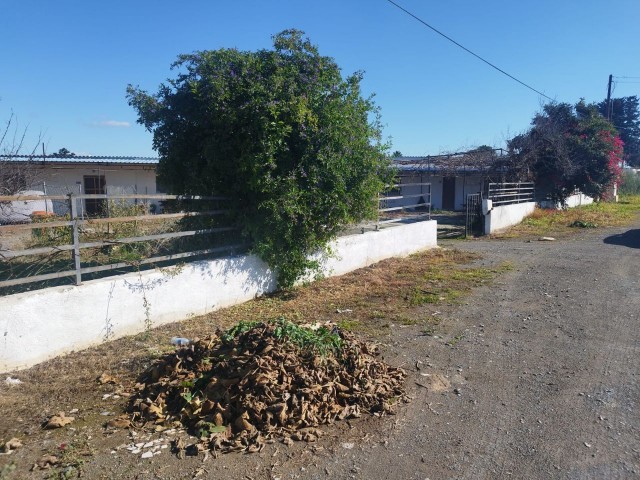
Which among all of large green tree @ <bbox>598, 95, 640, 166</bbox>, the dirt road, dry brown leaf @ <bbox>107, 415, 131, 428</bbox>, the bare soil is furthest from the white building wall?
large green tree @ <bbox>598, 95, 640, 166</bbox>

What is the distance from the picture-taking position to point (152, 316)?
263 inches

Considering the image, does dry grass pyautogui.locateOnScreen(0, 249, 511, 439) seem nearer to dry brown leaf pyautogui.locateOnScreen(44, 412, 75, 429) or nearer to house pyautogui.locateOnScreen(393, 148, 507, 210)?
dry brown leaf pyautogui.locateOnScreen(44, 412, 75, 429)

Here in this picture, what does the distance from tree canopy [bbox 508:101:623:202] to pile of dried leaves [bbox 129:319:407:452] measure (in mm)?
21672

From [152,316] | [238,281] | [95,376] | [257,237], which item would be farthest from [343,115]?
[95,376]

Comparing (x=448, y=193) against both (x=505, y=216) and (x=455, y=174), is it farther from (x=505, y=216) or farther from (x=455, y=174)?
(x=505, y=216)

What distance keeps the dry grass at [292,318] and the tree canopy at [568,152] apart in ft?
46.4

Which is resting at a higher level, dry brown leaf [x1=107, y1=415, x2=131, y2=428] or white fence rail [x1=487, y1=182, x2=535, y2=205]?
white fence rail [x1=487, y1=182, x2=535, y2=205]

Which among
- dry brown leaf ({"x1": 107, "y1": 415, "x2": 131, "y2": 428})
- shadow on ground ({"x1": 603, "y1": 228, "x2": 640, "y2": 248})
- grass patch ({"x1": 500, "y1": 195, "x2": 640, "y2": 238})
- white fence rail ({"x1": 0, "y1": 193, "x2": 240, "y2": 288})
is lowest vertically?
dry brown leaf ({"x1": 107, "y1": 415, "x2": 131, "y2": 428})

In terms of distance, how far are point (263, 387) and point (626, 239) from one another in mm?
15460

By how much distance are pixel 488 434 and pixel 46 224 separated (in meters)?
4.82

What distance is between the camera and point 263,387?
4.36m

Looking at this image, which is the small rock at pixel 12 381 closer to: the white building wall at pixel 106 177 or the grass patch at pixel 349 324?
the grass patch at pixel 349 324

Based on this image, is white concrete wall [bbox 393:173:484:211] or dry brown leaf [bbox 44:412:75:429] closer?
dry brown leaf [bbox 44:412:75:429]

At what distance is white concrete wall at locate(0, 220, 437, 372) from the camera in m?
5.27
